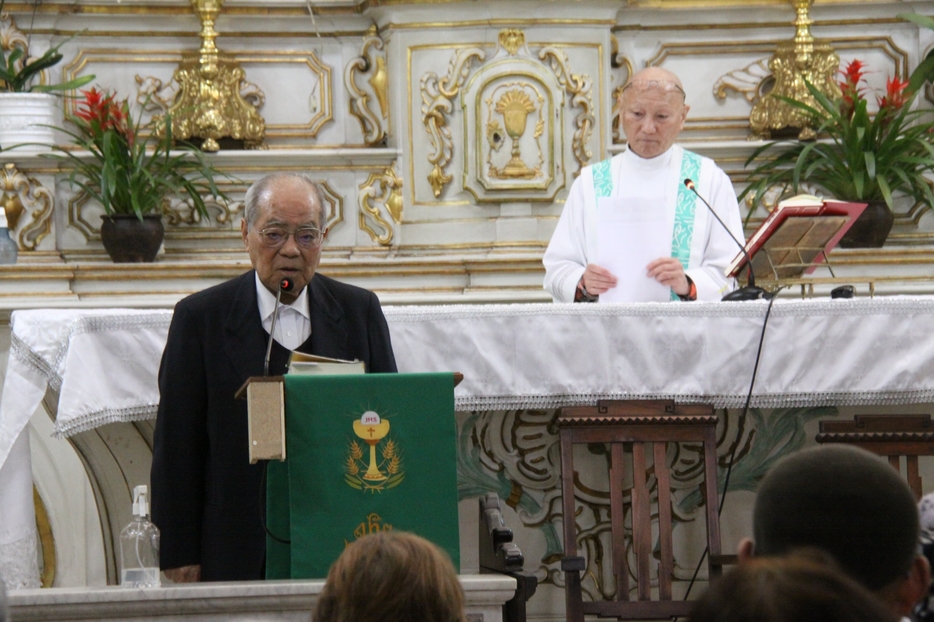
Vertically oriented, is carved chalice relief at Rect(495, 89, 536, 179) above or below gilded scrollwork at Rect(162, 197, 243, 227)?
above

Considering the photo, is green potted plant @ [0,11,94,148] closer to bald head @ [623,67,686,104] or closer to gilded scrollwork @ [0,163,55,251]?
gilded scrollwork @ [0,163,55,251]

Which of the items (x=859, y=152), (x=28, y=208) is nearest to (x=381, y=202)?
(x=28, y=208)

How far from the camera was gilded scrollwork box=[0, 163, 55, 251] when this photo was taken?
6.30 meters

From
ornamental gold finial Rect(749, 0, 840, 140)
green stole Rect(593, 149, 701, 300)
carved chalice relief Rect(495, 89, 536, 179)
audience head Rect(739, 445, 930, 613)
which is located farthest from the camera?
ornamental gold finial Rect(749, 0, 840, 140)

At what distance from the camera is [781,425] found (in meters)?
4.43

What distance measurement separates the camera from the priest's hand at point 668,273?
4.66 metres

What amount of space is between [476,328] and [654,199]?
2.87 feet

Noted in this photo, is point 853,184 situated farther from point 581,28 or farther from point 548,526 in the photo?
point 548,526

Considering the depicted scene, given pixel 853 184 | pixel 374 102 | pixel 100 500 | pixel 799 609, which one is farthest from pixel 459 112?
pixel 799 609

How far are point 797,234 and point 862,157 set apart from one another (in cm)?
198

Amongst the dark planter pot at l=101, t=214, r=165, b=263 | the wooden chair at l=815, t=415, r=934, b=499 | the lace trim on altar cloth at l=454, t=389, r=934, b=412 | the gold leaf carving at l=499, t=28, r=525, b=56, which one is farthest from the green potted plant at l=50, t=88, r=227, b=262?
the wooden chair at l=815, t=415, r=934, b=499

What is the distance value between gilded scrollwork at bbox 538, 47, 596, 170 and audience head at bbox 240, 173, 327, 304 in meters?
3.09

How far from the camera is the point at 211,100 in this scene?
256 inches

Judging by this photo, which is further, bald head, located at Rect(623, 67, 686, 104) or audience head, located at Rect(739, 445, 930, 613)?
bald head, located at Rect(623, 67, 686, 104)
